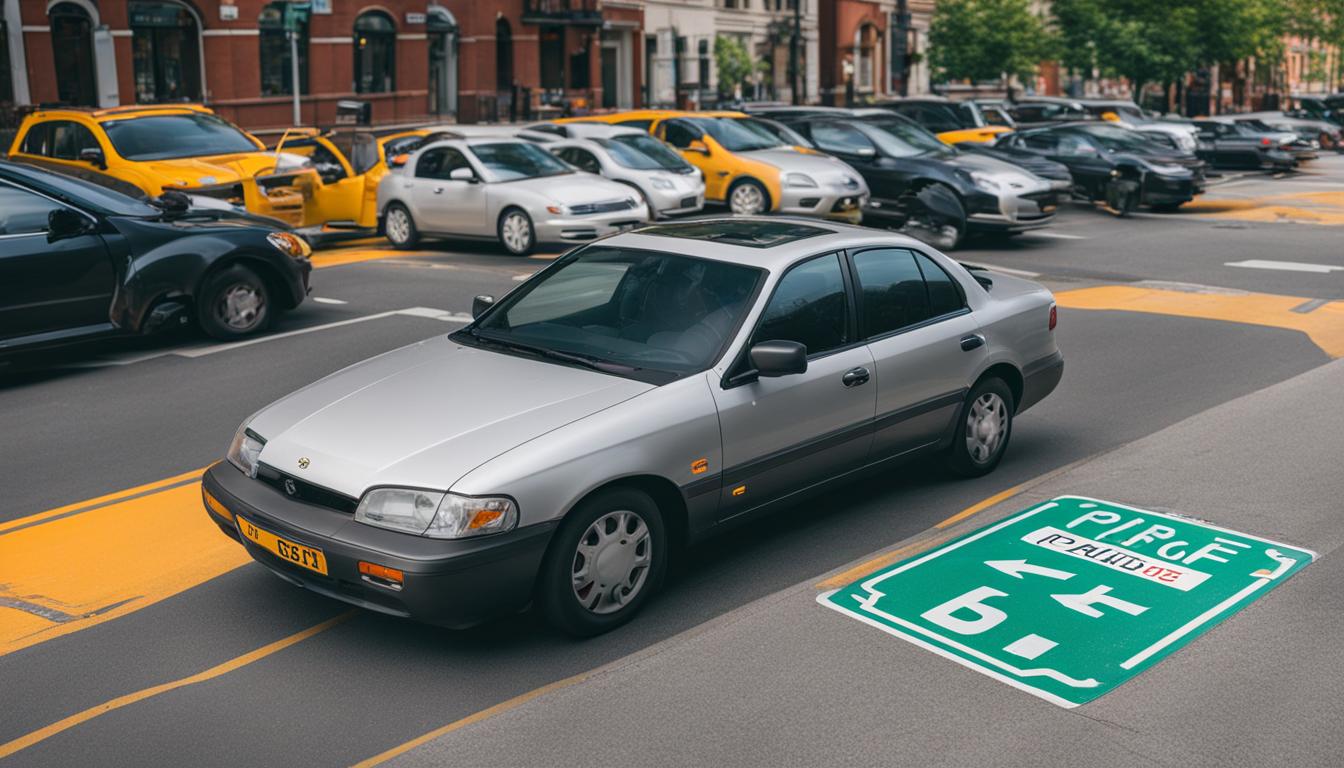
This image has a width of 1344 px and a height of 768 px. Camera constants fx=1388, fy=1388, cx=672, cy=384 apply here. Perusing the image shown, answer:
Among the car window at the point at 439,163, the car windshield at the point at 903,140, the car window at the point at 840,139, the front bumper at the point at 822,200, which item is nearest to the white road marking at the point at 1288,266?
the car windshield at the point at 903,140

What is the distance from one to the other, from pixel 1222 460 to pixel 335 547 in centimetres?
530

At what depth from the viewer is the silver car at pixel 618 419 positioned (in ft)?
17.4

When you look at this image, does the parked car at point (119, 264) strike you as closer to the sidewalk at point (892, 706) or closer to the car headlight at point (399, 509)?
the car headlight at point (399, 509)

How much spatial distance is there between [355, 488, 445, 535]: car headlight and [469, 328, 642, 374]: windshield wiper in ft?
3.97

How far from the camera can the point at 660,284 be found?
6691 mm

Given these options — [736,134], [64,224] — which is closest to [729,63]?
[736,134]

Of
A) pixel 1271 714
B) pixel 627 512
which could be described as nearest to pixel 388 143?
pixel 627 512

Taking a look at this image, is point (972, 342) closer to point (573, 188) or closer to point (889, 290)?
point (889, 290)

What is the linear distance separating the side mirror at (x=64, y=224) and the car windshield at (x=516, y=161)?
7.64 meters

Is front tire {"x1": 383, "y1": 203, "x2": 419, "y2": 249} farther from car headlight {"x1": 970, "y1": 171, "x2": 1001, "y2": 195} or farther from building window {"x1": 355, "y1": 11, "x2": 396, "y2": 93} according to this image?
building window {"x1": 355, "y1": 11, "x2": 396, "y2": 93}

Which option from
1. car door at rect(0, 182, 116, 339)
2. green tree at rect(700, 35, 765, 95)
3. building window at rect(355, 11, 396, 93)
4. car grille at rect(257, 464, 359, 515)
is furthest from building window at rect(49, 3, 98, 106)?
car grille at rect(257, 464, 359, 515)

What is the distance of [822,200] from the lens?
771 inches

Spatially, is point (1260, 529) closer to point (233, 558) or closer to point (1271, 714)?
→ point (1271, 714)

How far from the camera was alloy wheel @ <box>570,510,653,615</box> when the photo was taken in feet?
18.2
